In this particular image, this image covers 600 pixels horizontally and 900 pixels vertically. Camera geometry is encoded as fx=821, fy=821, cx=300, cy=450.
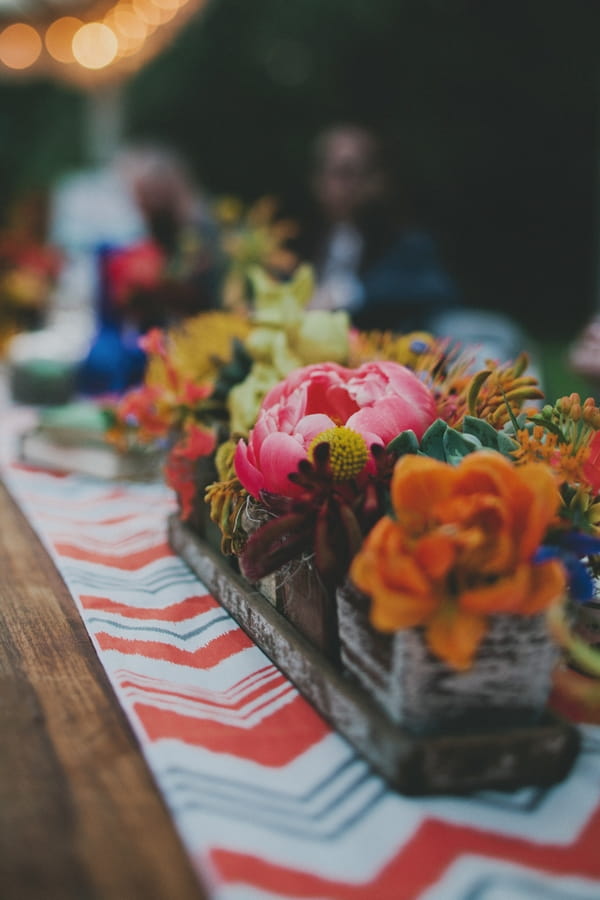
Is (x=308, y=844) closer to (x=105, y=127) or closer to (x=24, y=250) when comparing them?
(x=24, y=250)

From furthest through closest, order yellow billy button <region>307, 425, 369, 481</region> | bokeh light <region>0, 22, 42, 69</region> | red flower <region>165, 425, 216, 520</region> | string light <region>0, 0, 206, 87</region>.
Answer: bokeh light <region>0, 22, 42, 69</region>
string light <region>0, 0, 206, 87</region>
red flower <region>165, 425, 216, 520</region>
yellow billy button <region>307, 425, 369, 481</region>

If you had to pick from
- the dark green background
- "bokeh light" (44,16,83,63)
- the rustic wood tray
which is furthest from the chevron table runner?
the dark green background

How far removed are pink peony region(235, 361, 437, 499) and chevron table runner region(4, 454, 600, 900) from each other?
14cm

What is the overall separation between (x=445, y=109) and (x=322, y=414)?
697 cm

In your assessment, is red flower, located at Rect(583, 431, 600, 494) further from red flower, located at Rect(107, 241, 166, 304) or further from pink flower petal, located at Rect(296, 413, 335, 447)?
red flower, located at Rect(107, 241, 166, 304)

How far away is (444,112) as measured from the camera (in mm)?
6844

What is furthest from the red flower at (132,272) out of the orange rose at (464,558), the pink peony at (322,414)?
the orange rose at (464,558)

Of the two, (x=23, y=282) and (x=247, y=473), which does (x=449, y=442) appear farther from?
(x=23, y=282)

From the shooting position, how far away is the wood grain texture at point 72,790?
378 mm

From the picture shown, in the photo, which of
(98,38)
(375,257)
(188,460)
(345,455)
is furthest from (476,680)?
(98,38)

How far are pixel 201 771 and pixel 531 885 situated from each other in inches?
7.2

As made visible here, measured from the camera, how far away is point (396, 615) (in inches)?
16.2

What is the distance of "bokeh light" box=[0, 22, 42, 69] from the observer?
123 inches

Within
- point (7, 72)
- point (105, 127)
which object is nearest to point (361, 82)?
point (105, 127)
